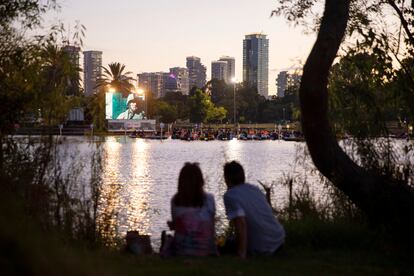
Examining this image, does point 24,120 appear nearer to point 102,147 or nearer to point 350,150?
point 102,147

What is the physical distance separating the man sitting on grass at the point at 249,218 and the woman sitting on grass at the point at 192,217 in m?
0.29

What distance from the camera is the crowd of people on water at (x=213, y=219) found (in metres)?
7.93

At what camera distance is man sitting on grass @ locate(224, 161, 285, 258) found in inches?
320

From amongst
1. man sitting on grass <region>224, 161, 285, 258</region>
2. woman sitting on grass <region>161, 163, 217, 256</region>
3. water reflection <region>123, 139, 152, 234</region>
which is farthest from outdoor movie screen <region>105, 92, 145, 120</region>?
woman sitting on grass <region>161, 163, 217, 256</region>

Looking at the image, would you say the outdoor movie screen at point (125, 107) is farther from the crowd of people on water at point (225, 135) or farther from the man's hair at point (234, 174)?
the man's hair at point (234, 174)

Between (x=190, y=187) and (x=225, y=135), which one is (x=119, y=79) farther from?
(x=190, y=187)

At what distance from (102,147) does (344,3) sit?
195 inches

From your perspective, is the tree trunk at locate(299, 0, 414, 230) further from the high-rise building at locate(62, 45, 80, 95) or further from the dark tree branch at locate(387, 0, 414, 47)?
the high-rise building at locate(62, 45, 80, 95)

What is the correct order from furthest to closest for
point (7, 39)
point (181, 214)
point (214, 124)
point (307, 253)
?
point (214, 124) < point (7, 39) < point (307, 253) < point (181, 214)

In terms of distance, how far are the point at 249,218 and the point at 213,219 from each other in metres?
0.52

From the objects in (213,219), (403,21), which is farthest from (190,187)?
(403,21)

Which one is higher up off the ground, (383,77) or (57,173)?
(383,77)

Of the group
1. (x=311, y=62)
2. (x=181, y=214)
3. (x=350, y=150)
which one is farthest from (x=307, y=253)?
(x=350, y=150)

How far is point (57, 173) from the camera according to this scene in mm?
10961
